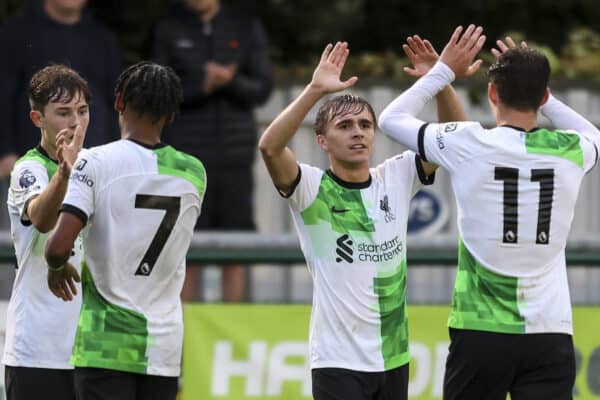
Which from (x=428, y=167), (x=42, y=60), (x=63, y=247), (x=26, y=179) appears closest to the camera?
(x=63, y=247)

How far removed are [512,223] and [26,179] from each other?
2.26m

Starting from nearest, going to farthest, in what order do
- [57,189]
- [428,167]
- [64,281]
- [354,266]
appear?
[57,189]
[64,281]
[354,266]
[428,167]

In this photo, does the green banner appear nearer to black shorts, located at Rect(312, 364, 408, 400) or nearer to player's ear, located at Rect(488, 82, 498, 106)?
black shorts, located at Rect(312, 364, 408, 400)

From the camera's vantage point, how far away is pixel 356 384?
7641mm

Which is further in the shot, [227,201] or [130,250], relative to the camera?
[227,201]

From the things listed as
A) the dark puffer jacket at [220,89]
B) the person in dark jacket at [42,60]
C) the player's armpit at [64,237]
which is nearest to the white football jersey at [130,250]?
the player's armpit at [64,237]

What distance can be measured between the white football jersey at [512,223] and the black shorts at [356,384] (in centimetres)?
42

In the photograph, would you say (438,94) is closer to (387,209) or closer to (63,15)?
(387,209)

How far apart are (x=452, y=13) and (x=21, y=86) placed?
17.0 ft

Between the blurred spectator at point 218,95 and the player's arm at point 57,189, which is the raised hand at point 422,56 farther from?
the blurred spectator at point 218,95

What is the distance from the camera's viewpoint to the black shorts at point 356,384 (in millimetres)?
7629

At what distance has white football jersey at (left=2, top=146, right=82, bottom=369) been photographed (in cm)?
775

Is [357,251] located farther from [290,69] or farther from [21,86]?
[290,69]

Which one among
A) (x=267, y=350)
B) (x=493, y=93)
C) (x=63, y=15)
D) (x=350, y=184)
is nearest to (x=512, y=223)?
(x=493, y=93)
